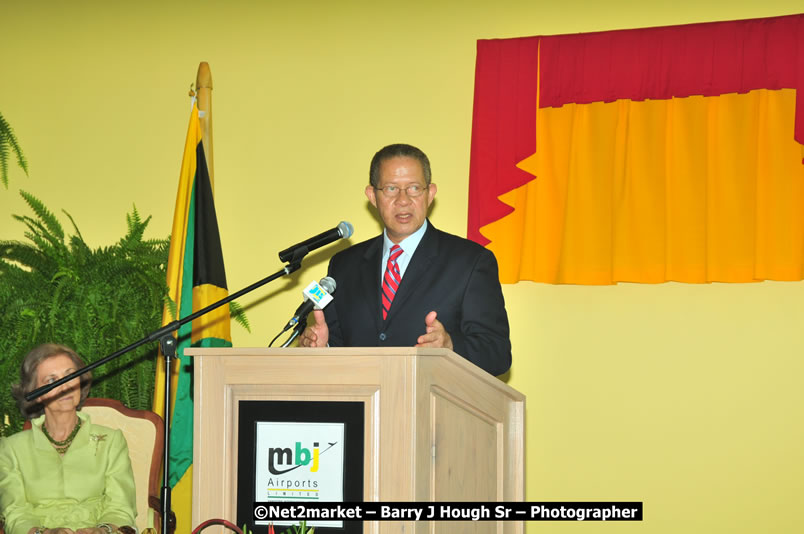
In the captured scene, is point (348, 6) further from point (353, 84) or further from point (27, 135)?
point (27, 135)

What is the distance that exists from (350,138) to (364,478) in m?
3.02

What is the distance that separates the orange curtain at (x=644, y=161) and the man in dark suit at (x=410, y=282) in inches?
51.1

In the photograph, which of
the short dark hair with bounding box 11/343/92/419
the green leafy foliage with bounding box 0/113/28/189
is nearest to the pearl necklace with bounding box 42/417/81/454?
the short dark hair with bounding box 11/343/92/419

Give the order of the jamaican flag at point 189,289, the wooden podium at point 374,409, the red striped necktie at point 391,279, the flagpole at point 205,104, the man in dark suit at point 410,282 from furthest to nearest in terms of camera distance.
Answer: the flagpole at point 205,104 < the jamaican flag at point 189,289 < the red striped necktie at point 391,279 < the man in dark suit at point 410,282 < the wooden podium at point 374,409

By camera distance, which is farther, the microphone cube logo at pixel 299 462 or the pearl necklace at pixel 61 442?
the pearl necklace at pixel 61 442

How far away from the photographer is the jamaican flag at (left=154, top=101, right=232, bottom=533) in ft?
13.5

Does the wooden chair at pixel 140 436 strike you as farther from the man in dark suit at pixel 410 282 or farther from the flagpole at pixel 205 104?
the flagpole at pixel 205 104

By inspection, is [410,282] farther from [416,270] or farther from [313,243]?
[313,243]

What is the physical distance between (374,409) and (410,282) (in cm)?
110

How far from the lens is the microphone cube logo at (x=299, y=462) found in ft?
6.96

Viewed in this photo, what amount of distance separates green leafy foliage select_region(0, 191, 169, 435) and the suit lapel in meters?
1.46

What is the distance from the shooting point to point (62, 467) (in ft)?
11.1

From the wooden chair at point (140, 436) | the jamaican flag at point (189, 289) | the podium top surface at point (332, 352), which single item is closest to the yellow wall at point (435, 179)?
the jamaican flag at point (189, 289)

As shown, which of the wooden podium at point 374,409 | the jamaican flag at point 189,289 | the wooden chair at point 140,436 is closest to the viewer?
the wooden podium at point 374,409
